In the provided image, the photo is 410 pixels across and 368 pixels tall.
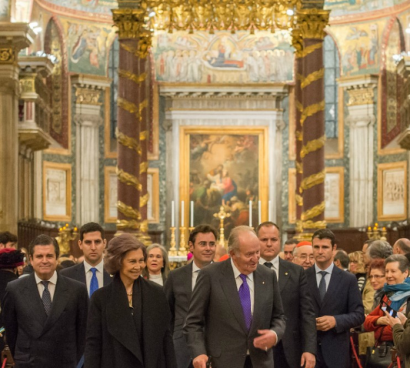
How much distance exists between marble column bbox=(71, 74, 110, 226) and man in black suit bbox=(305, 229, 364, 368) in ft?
61.8

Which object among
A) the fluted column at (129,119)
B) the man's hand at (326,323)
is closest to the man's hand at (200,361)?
the man's hand at (326,323)

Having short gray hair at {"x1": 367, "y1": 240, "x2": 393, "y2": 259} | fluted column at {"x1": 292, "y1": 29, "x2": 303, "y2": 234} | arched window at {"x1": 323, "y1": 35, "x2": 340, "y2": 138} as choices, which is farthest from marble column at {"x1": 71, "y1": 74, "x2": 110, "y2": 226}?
short gray hair at {"x1": 367, "y1": 240, "x2": 393, "y2": 259}

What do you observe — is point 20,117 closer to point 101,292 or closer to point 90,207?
point 90,207

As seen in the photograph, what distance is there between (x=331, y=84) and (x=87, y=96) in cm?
687

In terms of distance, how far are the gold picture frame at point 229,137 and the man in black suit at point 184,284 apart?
62.6 ft

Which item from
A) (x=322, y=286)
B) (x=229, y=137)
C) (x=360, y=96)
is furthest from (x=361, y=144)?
(x=322, y=286)

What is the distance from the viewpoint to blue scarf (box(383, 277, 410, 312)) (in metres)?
8.12

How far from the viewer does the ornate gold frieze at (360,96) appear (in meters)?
28.7

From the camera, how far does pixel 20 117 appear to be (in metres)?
23.7

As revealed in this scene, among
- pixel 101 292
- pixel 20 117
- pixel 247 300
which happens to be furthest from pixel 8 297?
pixel 20 117

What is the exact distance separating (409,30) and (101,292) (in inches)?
727

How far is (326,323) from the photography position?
32.0 ft

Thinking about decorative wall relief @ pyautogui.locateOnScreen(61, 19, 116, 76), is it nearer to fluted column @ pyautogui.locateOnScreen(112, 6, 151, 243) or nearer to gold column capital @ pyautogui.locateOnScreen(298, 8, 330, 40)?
fluted column @ pyautogui.locateOnScreen(112, 6, 151, 243)

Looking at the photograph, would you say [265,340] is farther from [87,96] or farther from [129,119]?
[87,96]
